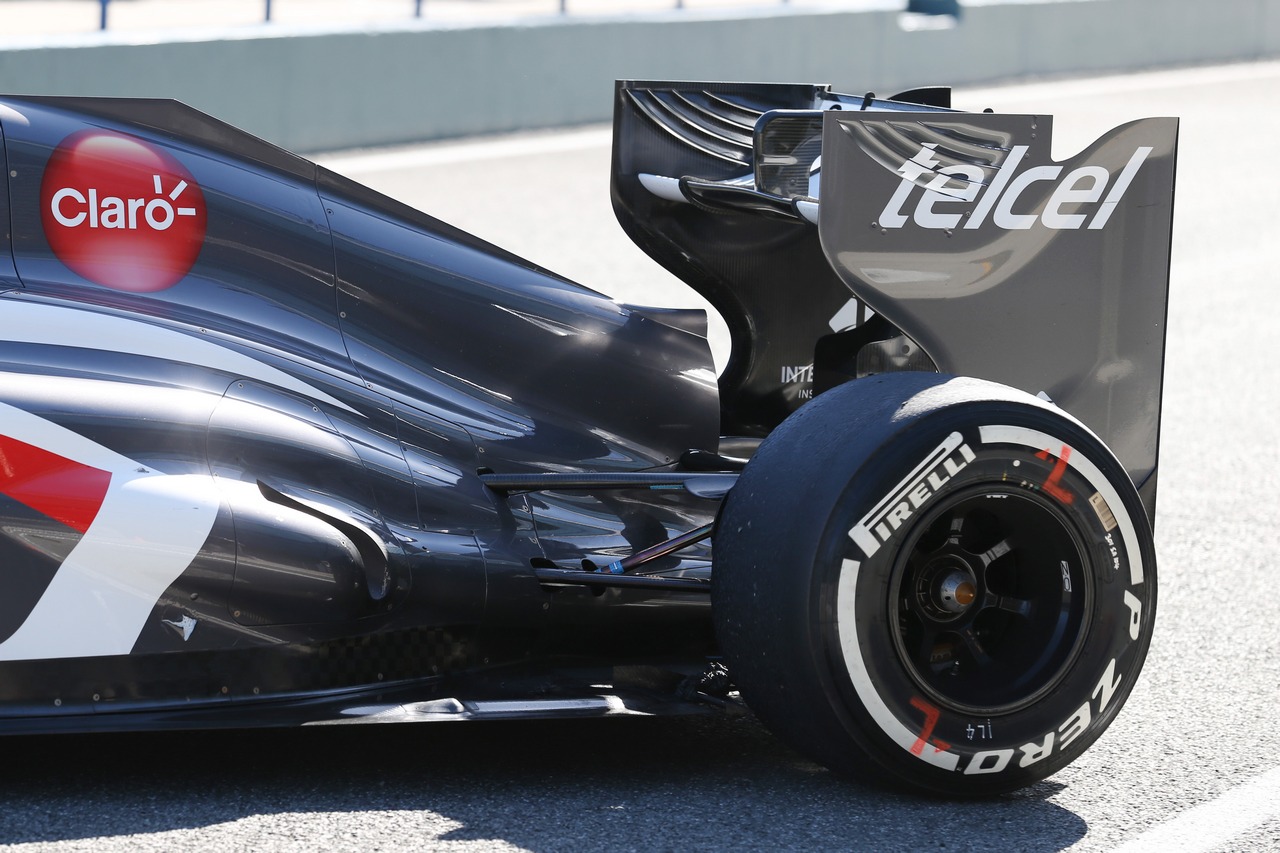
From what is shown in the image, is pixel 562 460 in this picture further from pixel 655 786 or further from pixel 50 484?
pixel 50 484

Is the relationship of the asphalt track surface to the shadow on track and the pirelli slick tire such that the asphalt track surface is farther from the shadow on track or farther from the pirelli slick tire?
the pirelli slick tire

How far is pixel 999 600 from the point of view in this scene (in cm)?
351

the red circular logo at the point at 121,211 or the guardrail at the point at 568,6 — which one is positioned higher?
the guardrail at the point at 568,6

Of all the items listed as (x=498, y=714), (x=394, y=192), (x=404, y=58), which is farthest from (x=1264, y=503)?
(x=404, y=58)

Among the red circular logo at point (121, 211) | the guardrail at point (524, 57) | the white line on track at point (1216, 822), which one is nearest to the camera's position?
the white line on track at point (1216, 822)

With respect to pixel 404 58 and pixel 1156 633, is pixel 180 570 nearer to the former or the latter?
pixel 1156 633

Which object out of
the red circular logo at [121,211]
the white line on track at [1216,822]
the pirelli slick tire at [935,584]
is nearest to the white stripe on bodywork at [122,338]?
the red circular logo at [121,211]

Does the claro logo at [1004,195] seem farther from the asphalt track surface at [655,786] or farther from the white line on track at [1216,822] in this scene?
the white line on track at [1216,822]

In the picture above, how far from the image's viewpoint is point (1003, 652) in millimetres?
3520

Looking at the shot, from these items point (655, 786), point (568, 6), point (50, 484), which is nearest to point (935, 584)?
point (655, 786)

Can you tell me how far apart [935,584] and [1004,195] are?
93cm

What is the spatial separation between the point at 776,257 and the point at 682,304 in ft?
13.9

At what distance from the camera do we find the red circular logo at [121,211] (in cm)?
377

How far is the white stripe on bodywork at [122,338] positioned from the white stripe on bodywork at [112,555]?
27 centimetres
